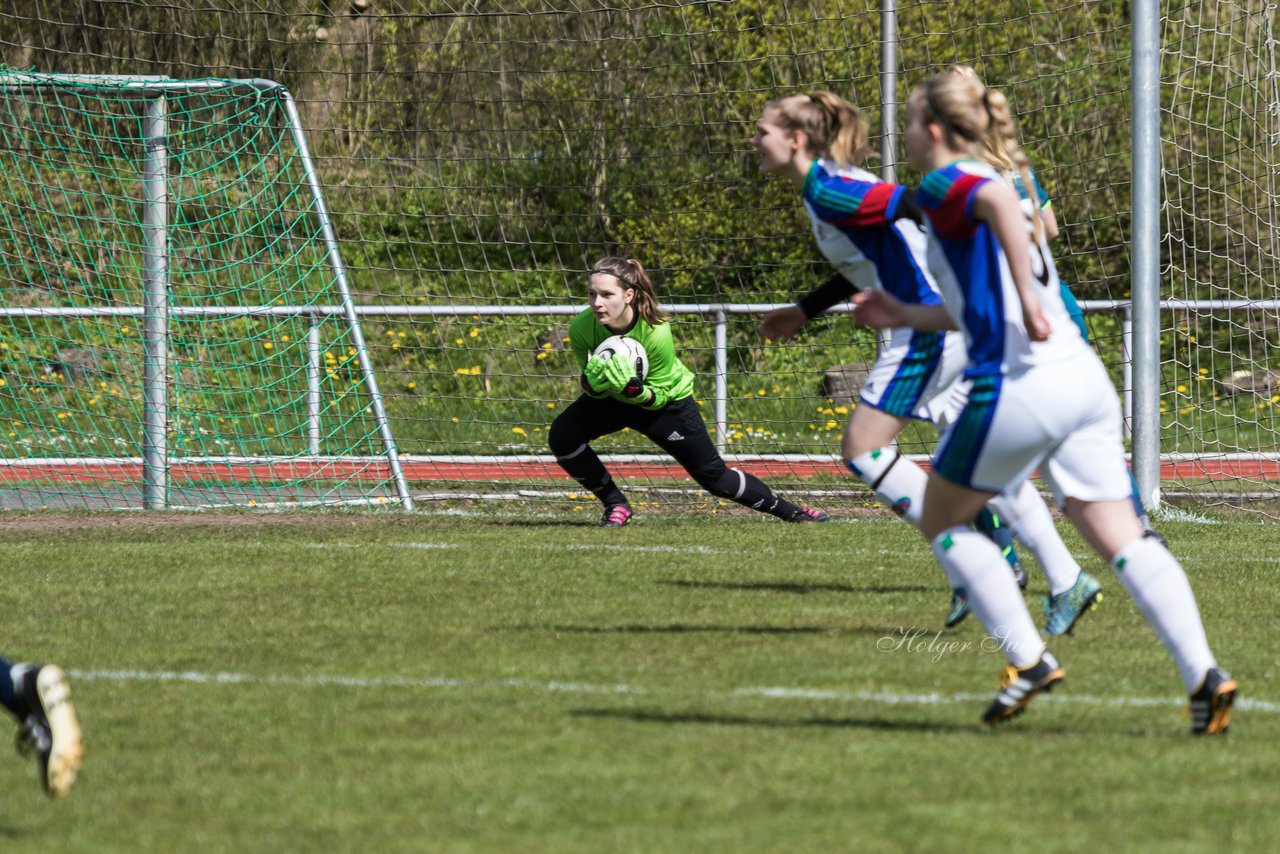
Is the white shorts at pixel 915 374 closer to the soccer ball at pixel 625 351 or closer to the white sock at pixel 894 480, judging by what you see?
the white sock at pixel 894 480

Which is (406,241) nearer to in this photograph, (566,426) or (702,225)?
(702,225)

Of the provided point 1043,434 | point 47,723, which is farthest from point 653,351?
point 47,723

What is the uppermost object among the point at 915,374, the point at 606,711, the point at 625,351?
the point at 915,374

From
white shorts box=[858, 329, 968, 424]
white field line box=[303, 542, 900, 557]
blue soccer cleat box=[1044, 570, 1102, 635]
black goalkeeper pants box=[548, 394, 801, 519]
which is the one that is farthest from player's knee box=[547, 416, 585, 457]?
blue soccer cleat box=[1044, 570, 1102, 635]

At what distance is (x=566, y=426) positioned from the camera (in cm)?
993

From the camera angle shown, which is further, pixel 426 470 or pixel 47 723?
pixel 426 470

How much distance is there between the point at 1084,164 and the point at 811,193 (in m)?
7.43

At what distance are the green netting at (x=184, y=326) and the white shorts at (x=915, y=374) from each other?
561cm

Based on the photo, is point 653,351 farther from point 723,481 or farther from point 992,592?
point 992,592

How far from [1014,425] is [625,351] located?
17.5 feet

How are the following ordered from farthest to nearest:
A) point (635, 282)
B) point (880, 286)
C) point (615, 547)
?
point (635, 282) < point (615, 547) < point (880, 286)

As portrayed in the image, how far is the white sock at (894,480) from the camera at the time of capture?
6.34 meters

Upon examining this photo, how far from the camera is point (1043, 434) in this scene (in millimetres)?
4312

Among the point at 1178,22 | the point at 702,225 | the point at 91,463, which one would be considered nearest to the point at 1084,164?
the point at 1178,22
